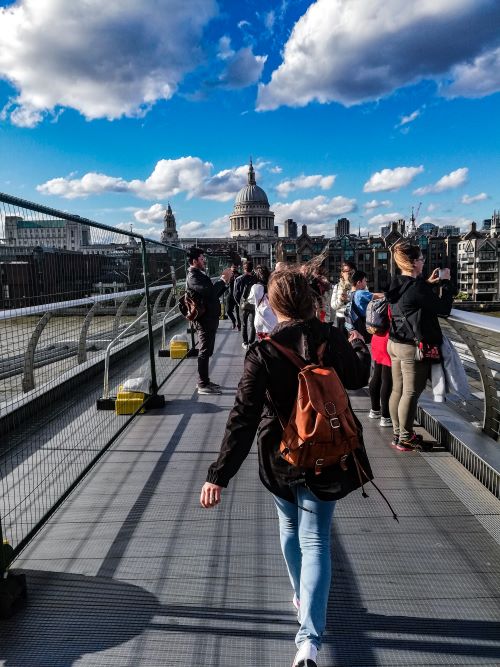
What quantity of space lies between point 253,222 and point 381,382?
134m

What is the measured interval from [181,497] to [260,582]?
1087 millimetres

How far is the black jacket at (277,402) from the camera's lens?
2125 mm

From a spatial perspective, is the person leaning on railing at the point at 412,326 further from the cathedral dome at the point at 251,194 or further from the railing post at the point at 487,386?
the cathedral dome at the point at 251,194

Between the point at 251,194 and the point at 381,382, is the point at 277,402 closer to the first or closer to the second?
the point at 381,382

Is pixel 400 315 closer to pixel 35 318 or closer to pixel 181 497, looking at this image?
pixel 181 497

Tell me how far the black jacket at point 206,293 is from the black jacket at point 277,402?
4.20 metres

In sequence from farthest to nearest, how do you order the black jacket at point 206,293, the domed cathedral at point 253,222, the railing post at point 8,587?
1. the domed cathedral at point 253,222
2. the black jacket at point 206,293
3. the railing post at point 8,587

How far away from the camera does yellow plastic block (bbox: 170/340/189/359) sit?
339 inches

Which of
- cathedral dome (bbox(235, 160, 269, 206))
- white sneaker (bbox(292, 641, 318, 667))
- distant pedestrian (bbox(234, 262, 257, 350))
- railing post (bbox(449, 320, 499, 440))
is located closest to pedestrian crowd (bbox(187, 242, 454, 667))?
white sneaker (bbox(292, 641, 318, 667))

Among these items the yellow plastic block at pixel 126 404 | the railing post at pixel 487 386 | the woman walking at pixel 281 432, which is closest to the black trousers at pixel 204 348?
the yellow plastic block at pixel 126 404

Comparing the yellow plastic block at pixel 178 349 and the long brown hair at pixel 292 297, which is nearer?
the long brown hair at pixel 292 297

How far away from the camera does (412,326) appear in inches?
167

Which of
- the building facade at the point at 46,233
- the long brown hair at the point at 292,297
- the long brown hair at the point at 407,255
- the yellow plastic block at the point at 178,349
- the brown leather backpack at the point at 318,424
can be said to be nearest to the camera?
the brown leather backpack at the point at 318,424

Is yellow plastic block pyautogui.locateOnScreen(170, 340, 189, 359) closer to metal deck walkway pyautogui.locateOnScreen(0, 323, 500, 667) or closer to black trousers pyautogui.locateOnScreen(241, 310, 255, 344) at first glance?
black trousers pyautogui.locateOnScreen(241, 310, 255, 344)
